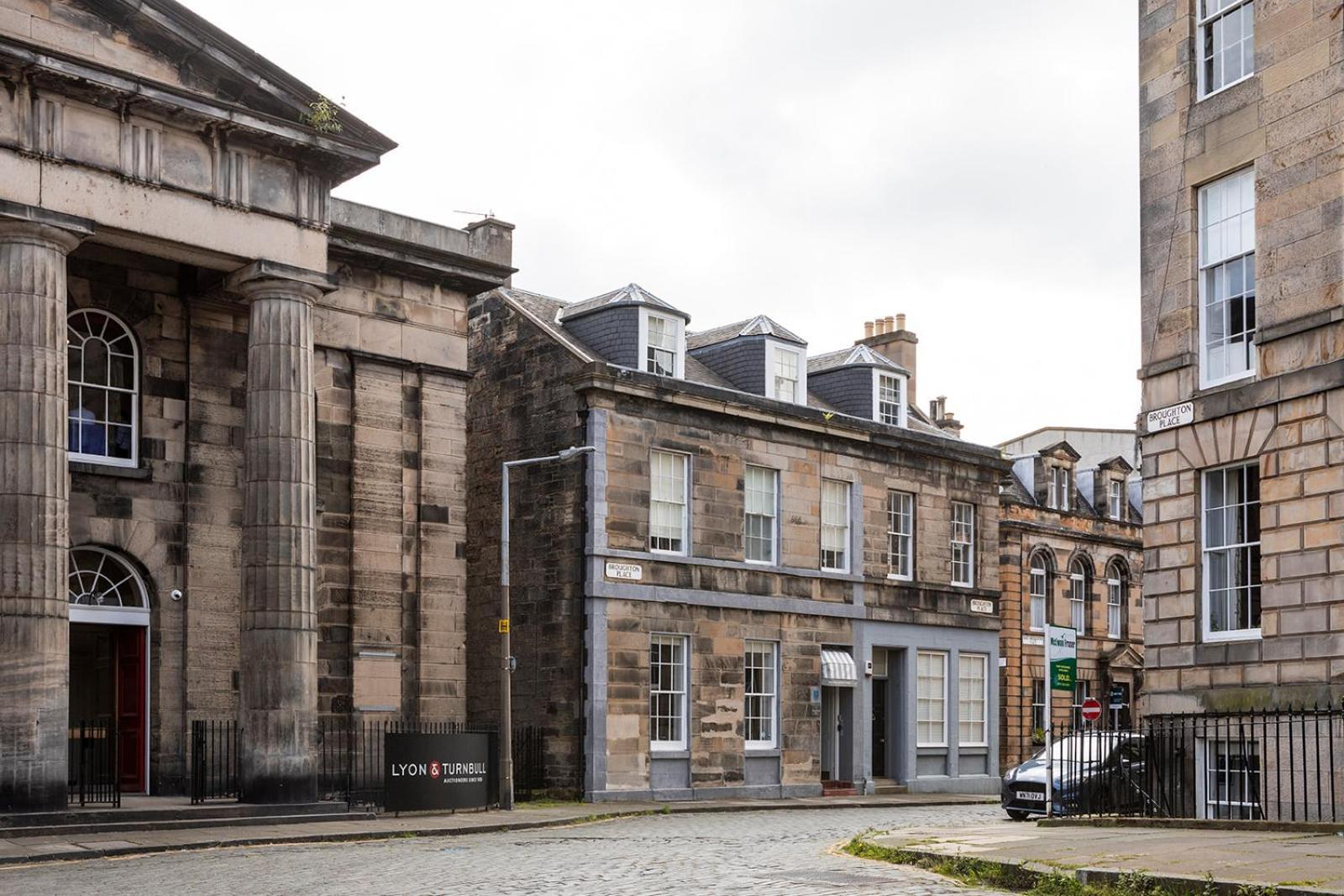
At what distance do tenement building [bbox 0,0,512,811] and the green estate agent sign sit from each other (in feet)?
34.8

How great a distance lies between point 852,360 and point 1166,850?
79.1 ft

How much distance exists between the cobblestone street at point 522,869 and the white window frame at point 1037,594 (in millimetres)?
24550

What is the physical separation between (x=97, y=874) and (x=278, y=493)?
822 cm

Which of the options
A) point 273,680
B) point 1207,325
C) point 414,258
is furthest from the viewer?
point 414,258

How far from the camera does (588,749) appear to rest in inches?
1194

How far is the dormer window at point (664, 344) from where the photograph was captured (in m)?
33.2

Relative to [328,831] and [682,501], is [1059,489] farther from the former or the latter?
[328,831]

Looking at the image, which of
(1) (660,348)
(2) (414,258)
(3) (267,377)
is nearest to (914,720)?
(1) (660,348)

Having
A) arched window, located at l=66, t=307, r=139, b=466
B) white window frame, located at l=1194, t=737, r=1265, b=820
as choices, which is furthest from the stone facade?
arched window, located at l=66, t=307, r=139, b=466

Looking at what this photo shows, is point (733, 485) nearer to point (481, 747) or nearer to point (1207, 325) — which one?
point (481, 747)

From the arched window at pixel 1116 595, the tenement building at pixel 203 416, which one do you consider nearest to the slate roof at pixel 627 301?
the tenement building at pixel 203 416

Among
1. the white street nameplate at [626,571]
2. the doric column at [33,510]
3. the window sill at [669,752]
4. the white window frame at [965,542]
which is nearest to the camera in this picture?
the doric column at [33,510]

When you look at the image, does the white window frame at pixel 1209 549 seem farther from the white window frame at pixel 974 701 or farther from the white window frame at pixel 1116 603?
the white window frame at pixel 1116 603

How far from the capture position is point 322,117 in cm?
2384
